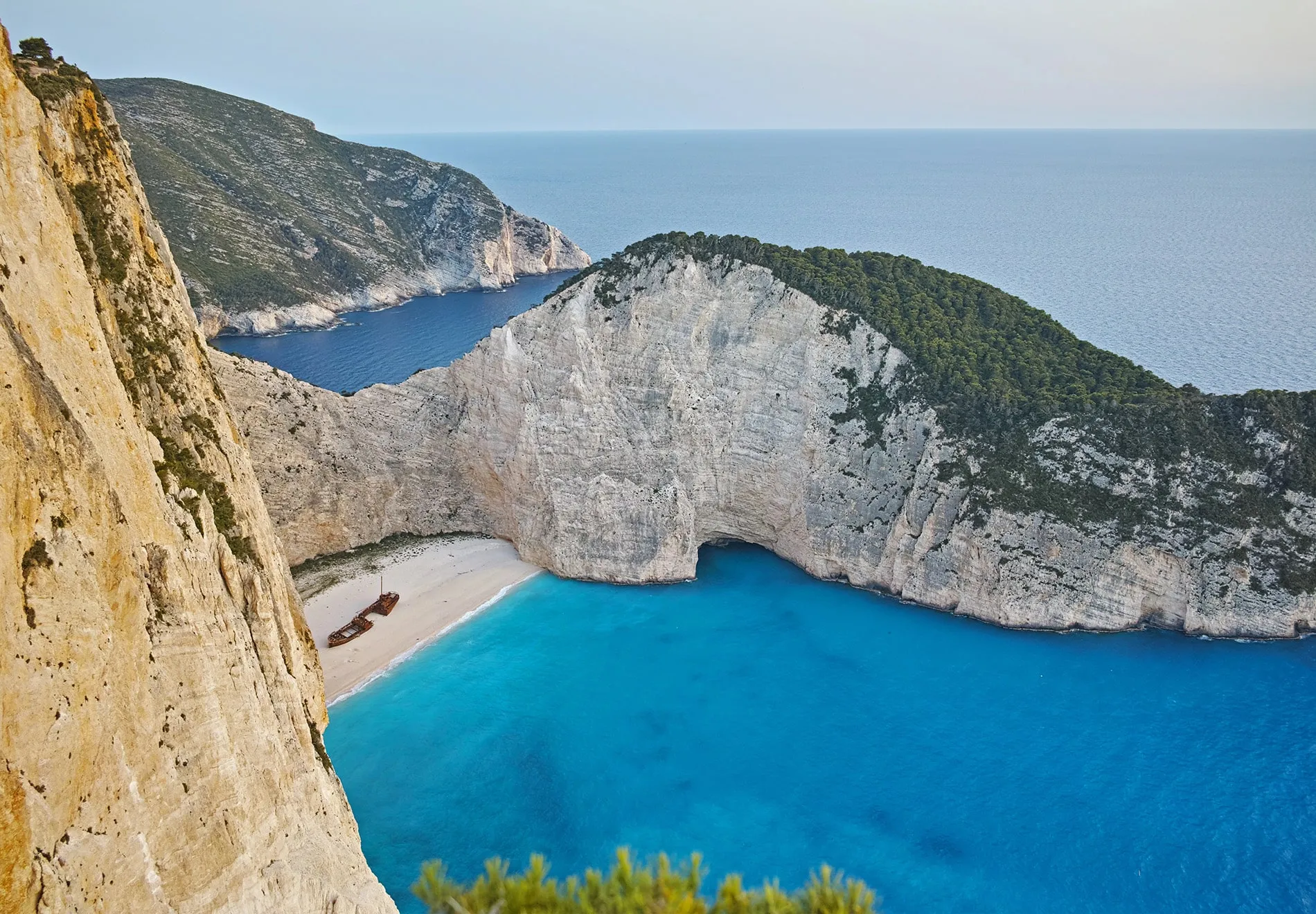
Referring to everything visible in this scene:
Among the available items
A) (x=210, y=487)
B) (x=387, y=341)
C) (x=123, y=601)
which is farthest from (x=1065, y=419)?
(x=387, y=341)

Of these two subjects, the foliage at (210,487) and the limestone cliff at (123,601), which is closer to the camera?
the limestone cliff at (123,601)

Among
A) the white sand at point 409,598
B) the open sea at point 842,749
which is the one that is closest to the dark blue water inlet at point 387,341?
the white sand at point 409,598

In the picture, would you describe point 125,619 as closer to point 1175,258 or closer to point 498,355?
point 498,355

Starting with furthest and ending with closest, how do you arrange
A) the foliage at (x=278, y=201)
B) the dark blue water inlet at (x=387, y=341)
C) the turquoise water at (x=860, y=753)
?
the foliage at (x=278, y=201), the dark blue water inlet at (x=387, y=341), the turquoise water at (x=860, y=753)

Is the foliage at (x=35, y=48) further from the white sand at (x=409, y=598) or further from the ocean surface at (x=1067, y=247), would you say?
the ocean surface at (x=1067, y=247)

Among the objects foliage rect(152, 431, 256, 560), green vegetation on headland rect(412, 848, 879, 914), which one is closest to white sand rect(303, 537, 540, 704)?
foliage rect(152, 431, 256, 560)

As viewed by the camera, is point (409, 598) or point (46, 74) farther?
point (409, 598)

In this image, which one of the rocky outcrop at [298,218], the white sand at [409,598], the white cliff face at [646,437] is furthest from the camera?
the rocky outcrop at [298,218]

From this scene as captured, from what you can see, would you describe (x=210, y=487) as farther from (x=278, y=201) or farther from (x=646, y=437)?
(x=278, y=201)

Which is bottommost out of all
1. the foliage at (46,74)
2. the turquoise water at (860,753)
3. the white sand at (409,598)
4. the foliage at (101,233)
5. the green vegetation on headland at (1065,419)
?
the turquoise water at (860,753)
